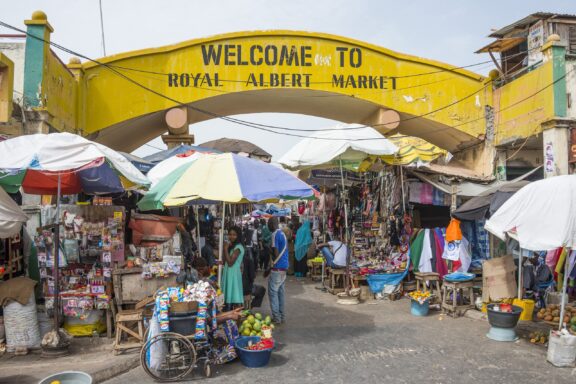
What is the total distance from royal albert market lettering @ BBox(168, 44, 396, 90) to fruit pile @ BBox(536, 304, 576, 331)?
8.35m

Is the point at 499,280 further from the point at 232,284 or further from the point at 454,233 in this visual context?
the point at 232,284

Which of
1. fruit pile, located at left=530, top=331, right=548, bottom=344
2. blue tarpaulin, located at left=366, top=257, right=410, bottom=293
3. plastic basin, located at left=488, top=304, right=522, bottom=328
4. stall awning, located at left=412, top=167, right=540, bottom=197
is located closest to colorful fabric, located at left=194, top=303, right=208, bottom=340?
plastic basin, located at left=488, top=304, right=522, bottom=328

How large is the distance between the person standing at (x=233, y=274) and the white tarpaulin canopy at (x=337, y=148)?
298cm

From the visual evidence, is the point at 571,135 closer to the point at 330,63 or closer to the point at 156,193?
the point at 330,63

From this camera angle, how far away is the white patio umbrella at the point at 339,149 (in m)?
9.69

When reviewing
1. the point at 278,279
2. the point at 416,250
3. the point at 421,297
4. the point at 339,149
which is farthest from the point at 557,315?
the point at 339,149

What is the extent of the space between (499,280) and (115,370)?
6.85 meters

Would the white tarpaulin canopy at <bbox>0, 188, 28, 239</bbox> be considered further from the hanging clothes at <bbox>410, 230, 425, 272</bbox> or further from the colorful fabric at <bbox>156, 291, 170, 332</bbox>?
the hanging clothes at <bbox>410, 230, 425, 272</bbox>

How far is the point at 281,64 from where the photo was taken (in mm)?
13797

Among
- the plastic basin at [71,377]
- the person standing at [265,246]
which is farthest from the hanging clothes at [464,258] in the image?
the plastic basin at [71,377]

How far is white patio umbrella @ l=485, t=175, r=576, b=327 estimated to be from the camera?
19.3 ft

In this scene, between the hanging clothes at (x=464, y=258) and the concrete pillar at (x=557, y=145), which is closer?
the hanging clothes at (x=464, y=258)

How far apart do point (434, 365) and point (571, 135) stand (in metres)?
7.80

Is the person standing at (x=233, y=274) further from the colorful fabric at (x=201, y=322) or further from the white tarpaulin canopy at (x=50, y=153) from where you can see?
the white tarpaulin canopy at (x=50, y=153)
